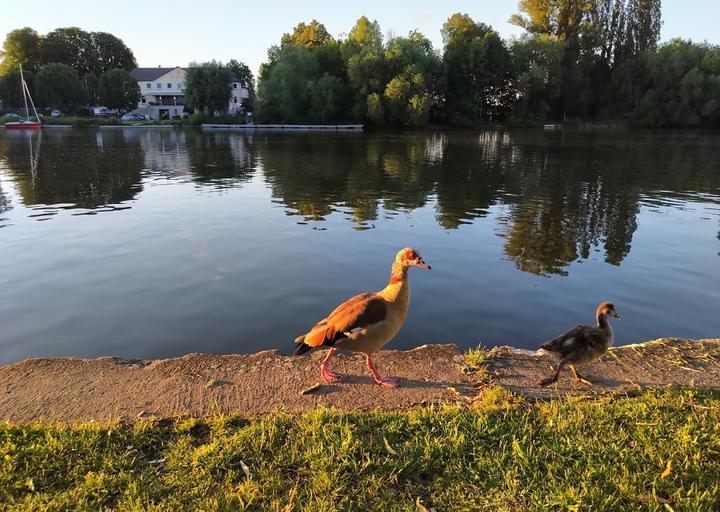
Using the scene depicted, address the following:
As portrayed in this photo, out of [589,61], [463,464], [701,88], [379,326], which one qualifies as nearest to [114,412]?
[379,326]

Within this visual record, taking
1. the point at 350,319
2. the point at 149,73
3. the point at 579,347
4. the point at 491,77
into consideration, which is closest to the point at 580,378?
the point at 579,347

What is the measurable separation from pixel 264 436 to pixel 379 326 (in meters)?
1.78

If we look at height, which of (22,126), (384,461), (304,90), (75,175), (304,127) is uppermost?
(304,90)

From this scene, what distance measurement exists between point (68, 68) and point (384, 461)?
120197 mm

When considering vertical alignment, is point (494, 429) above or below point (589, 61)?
below

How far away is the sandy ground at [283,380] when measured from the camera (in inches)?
213

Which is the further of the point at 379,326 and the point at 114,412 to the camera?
the point at 379,326

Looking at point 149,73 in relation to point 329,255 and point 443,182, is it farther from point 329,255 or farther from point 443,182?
point 329,255

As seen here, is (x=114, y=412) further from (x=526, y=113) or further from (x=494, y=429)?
(x=526, y=113)

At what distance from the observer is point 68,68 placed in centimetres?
10088

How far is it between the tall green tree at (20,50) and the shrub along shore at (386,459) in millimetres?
138180

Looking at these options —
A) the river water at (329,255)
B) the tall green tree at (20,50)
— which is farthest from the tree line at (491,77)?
the river water at (329,255)

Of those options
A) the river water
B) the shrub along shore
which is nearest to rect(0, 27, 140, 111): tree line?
the river water

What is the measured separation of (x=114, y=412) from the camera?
5.21 metres
